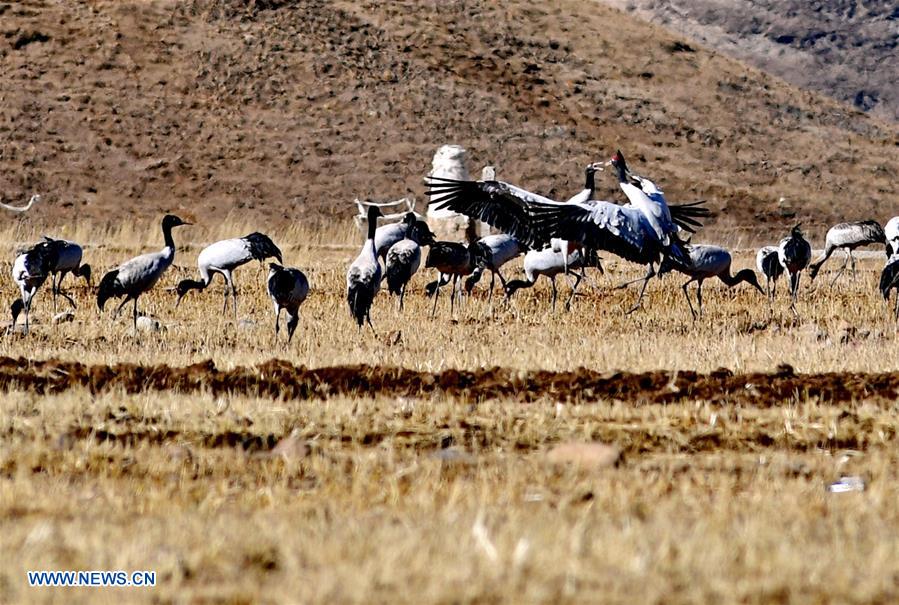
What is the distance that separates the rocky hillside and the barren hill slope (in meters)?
38.8

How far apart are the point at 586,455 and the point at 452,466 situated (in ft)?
2.00

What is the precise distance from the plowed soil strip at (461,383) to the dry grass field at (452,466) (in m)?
0.03

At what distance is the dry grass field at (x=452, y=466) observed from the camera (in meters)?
4.34

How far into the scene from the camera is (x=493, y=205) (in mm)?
15578

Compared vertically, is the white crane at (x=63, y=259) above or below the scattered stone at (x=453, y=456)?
above

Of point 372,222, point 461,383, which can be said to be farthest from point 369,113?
point 461,383

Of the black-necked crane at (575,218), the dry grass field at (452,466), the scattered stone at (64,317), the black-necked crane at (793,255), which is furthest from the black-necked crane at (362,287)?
the black-necked crane at (793,255)

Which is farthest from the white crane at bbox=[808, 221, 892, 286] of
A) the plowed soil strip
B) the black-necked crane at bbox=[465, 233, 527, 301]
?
the plowed soil strip

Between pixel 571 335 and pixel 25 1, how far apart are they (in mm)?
47689

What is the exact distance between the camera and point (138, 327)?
1501cm

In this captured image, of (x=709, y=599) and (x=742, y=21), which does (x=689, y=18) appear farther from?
(x=709, y=599)

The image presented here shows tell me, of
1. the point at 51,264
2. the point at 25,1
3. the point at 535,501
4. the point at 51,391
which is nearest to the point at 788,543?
the point at 535,501

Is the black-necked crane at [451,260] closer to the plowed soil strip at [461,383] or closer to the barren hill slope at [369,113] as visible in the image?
the plowed soil strip at [461,383]

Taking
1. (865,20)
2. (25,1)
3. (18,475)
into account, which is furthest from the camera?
(865,20)
